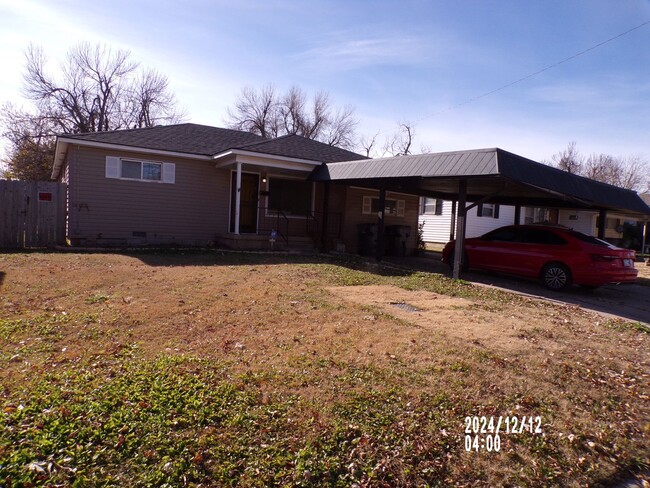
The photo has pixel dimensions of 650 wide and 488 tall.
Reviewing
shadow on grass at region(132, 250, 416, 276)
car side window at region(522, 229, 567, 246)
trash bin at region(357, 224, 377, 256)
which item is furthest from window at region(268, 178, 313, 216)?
car side window at region(522, 229, 567, 246)

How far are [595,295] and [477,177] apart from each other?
3783 millimetres

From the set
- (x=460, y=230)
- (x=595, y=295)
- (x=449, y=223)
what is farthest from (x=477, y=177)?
(x=449, y=223)

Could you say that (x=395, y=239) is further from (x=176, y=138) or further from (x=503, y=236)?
(x=176, y=138)

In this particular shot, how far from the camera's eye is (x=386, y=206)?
17484 millimetres

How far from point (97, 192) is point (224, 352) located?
1067cm

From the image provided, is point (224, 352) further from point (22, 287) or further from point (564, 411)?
point (22, 287)

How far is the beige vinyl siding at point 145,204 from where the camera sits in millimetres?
12797

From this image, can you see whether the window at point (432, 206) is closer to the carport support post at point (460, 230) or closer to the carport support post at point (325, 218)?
the carport support post at point (325, 218)

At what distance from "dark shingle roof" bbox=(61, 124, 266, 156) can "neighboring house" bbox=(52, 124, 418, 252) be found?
40 mm

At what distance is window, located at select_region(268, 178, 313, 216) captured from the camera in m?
16.2

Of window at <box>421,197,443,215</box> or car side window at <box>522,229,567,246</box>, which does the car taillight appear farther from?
window at <box>421,197,443,215</box>

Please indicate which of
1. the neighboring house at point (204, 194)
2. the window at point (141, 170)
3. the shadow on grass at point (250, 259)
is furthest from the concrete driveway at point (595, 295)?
the window at point (141, 170)

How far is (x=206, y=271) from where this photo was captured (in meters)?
9.34

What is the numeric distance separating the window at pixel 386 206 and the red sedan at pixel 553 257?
237 inches
